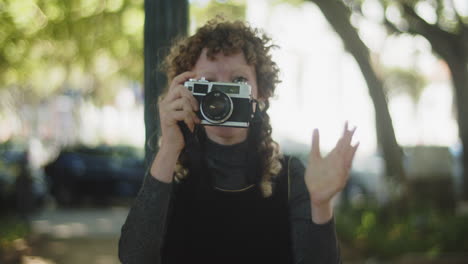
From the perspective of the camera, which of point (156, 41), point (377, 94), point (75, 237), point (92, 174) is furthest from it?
point (92, 174)

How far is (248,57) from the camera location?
2.02m

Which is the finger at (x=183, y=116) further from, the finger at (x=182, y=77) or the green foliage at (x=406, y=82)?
the green foliage at (x=406, y=82)

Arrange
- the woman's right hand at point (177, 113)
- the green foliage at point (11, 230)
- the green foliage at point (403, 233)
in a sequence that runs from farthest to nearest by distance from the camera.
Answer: the green foliage at point (11, 230)
the green foliage at point (403, 233)
the woman's right hand at point (177, 113)

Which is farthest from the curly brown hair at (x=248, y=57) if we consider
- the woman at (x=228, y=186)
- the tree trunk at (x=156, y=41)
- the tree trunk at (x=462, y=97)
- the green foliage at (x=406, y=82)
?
the green foliage at (x=406, y=82)

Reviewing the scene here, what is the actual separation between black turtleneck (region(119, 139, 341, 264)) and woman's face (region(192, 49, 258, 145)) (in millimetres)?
105

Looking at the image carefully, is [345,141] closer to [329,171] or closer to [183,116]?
[329,171]

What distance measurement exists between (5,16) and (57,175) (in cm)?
433

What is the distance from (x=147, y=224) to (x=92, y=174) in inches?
448

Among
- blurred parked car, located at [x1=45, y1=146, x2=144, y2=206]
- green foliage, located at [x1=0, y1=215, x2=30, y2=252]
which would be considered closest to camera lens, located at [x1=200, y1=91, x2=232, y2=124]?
green foliage, located at [x1=0, y1=215, x2=30, y2=252]

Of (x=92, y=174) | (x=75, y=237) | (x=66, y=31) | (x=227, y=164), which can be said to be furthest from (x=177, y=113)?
(x=66, y=31)

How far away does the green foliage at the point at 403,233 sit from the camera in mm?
6672

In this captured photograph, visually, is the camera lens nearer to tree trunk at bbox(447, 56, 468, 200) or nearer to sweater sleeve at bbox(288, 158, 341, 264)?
sweater sleeve at bbox(288, 158, 341, 264)

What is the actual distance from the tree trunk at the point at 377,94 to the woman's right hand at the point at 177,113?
6087 millimetres

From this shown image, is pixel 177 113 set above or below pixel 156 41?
below
